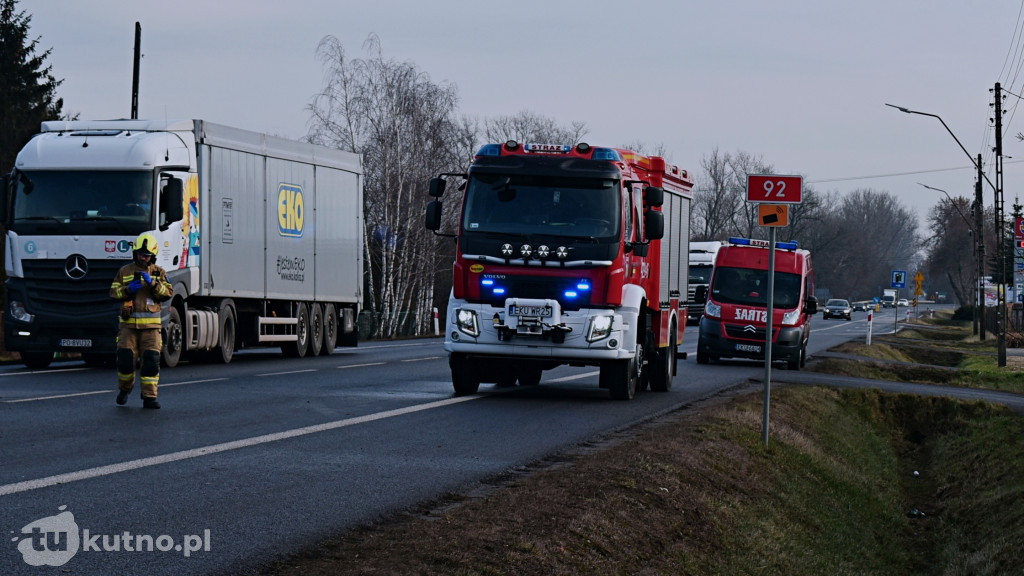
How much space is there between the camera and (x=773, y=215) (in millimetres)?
13188

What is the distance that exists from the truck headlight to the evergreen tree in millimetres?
39282

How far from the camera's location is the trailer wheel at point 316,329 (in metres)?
27.5

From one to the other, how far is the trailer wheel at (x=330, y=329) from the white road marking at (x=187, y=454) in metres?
13.6

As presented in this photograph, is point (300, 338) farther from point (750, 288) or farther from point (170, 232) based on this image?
point (750, 288)

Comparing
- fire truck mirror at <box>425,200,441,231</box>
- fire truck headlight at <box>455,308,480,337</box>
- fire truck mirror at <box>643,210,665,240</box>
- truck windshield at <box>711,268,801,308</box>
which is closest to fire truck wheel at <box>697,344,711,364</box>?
truck windshield at <box>711,268,801,308</box>

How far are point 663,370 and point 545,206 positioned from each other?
4.57 m

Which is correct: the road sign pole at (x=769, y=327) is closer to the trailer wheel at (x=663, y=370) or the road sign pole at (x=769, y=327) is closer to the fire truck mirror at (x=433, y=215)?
the fire truck mirror at (x=433, y=215)

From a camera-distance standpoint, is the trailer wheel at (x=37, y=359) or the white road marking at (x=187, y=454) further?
the trailer wheel at (x=37, y=359)

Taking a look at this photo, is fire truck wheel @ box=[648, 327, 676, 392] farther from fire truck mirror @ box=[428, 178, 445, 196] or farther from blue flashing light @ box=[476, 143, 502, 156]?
fire truck mirror @ box=[428, 178, 445, 196]

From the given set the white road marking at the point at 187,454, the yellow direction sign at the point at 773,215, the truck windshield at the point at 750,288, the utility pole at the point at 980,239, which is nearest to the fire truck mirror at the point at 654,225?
the yellow direction sign at the point at 773,215

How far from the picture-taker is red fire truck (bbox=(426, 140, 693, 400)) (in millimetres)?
16031

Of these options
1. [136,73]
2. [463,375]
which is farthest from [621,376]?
[136,73]

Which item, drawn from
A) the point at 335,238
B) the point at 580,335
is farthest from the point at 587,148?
the point at 335,238

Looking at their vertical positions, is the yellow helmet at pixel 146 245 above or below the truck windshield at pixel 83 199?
below
